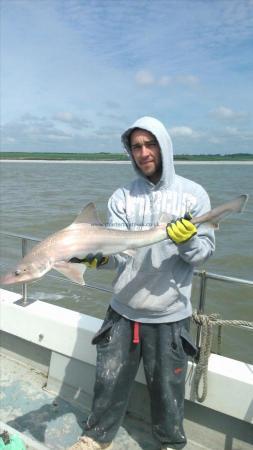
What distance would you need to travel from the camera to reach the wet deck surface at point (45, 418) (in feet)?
11.4

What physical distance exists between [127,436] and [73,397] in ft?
2.18

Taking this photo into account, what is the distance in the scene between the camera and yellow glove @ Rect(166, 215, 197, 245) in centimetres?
268

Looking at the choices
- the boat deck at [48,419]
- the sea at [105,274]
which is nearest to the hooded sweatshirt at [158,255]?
the sea at [105,274]

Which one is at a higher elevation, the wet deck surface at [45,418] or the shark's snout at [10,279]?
the shark's snout at [10,279]

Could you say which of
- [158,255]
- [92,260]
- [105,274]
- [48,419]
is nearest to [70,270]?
[92,260]

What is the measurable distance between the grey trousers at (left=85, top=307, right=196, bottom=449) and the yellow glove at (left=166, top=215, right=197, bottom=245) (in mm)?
703

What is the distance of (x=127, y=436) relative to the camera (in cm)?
354

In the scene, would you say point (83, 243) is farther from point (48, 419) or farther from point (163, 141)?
point (48, 419)

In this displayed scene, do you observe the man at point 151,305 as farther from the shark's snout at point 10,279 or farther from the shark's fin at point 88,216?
the shark's snout at point 10,279

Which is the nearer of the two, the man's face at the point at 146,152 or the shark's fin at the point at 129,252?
the shark's fin at the point at 129,252

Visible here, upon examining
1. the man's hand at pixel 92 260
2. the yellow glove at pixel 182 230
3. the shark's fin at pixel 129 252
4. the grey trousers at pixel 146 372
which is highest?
the yellow glove at pixel 182 230

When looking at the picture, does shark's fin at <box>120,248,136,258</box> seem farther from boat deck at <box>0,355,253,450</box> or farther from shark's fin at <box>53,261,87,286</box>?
boat deck at <box>0,355,253,450</box>

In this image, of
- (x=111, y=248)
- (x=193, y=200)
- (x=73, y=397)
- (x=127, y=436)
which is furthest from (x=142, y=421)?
(x=193, y=200)

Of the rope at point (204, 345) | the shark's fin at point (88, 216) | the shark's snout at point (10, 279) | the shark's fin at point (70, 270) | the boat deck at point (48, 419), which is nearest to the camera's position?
the shark's snout at point (10, 279)
